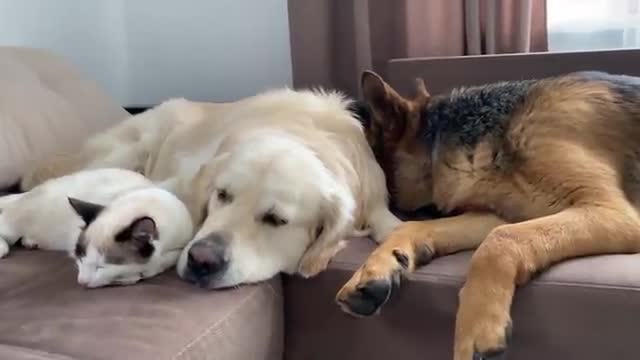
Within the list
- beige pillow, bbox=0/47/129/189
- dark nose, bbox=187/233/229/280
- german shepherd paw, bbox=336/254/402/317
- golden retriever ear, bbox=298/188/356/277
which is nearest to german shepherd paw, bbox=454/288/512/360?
german shepherd paw, bbox=336/254/402/317

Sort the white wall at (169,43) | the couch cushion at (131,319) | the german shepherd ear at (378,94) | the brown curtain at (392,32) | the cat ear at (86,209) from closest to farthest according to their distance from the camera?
1. the couch cushion at (131,319)
2. the cat ear at (86,209)
3. the german shepherd ear at (378,94)
4. the brown curtain at (392,32)
5. the white wall at (169,43)

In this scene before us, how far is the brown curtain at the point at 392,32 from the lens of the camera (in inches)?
104

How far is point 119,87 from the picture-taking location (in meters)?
3.46

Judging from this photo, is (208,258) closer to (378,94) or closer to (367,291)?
(367,291)

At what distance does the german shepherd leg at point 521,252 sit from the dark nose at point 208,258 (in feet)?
1.44

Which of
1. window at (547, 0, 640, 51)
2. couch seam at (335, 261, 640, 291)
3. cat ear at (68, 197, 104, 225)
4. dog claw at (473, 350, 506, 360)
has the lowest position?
dog claw at (473, 350, 506, 360)

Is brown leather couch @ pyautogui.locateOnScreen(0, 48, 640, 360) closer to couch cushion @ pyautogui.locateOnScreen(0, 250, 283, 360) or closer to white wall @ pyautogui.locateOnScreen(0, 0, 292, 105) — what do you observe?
couch cushion @ pyautogui.locateOnScreen(0, 250, 283, 360)

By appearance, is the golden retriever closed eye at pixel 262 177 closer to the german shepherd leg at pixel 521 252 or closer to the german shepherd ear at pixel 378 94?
the german shepherd ear at pixel 378 94

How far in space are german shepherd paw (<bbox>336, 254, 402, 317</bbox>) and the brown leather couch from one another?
49 millimetres

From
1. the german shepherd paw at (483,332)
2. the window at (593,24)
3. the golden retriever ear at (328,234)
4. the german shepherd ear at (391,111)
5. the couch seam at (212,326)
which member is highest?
the window at (593,24)

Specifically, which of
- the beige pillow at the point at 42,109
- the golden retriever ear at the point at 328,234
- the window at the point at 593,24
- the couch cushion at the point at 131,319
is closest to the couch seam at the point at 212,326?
the couch cushion at the point at 131,319

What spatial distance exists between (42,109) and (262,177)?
3.47 feet

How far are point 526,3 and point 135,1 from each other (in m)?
1.71

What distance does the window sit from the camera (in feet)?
8.78
